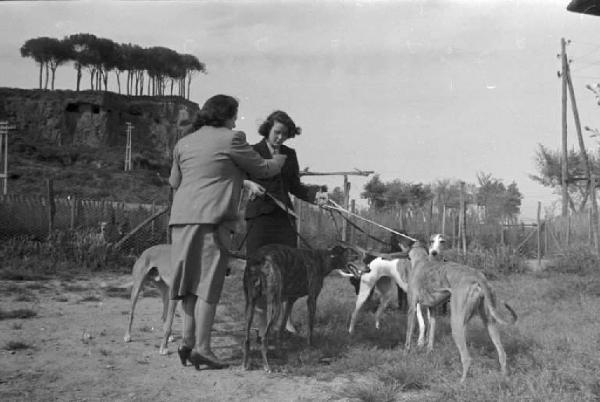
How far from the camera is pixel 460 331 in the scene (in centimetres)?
473

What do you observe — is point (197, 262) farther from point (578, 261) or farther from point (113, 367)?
point (578, 261)

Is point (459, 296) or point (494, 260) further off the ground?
point (459, 296)

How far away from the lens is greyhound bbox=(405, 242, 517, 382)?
470cm

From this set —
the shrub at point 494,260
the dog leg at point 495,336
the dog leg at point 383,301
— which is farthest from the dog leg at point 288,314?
the shrub at point 494,260

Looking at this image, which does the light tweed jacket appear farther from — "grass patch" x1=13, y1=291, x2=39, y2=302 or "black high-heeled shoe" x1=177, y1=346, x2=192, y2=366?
"grass patch" x1=13, y1=291, x2=39, y2=302

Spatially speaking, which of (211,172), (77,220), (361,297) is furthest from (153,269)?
(77,220)

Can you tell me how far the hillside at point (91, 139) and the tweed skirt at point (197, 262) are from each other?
1443 inches

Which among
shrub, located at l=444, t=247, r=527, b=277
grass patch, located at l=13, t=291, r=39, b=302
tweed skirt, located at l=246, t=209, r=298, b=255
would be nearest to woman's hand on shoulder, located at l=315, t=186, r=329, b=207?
tweed skirt, located at l=246, t=209, r=298, b=255

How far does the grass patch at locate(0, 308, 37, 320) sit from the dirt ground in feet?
0.36

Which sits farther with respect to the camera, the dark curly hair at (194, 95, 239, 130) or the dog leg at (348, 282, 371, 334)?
the dog leg at (348, 282, 371, 334)

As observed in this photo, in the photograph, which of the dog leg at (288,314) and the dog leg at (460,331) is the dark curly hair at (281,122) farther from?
the dog leg at (460,331)

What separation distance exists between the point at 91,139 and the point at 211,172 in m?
57.8

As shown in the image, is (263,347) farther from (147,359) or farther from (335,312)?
(335,312)

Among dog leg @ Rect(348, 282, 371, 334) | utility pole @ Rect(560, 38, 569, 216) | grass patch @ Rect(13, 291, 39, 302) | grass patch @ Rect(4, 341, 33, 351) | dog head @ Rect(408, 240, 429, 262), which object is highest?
utility pole @ Rect(560, 38, 569, 216)
